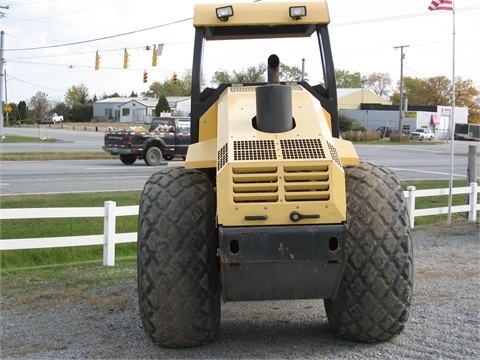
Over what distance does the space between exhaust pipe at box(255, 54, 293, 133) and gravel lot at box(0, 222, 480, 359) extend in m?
1.73

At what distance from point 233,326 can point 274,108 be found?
215 centimetres

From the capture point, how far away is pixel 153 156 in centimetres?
2961

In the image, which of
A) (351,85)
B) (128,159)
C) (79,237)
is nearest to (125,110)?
(351,85)

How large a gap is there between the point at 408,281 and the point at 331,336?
34.9 inches

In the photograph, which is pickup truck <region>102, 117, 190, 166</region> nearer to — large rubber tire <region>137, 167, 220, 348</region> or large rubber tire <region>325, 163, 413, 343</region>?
large rubber tire <region>137, 167, 220, 348</region>

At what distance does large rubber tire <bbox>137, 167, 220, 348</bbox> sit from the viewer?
5.29 metres

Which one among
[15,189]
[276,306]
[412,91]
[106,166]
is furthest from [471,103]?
[276,306]

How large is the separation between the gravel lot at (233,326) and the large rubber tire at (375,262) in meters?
0.25

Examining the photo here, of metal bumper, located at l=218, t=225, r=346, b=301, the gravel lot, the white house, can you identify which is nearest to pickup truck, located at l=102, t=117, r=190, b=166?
the gravel lot

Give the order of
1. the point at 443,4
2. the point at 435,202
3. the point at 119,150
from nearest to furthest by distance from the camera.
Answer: the point at 443,4 < the point at 435,202 < the point at 119,150

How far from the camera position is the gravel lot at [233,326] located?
5.51 meters

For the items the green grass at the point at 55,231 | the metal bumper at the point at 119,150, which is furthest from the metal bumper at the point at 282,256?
the metal bumper at the point at 119,150

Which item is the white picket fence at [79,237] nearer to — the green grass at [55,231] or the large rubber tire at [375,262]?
the green grass at [55,231]

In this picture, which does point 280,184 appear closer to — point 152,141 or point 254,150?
point 254,150
